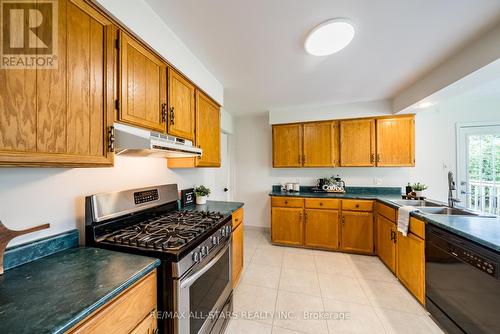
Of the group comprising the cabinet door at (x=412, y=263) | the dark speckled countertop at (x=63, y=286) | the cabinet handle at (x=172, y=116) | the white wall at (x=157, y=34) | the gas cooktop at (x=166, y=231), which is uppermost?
the white wall at (x=157, y=34)

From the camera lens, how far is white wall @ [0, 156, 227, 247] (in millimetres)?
925

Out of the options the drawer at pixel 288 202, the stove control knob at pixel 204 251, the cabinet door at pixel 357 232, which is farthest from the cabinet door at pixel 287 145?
the stove control knob at pixel 204 251

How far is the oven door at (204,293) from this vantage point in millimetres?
1025

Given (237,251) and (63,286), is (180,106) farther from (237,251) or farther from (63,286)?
(237,251)

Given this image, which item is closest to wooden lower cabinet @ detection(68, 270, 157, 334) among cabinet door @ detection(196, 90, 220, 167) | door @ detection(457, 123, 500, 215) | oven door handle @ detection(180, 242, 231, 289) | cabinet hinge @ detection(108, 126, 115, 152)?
oven door handle @ detection(180, 242, 231, 289)

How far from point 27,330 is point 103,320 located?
216 mm

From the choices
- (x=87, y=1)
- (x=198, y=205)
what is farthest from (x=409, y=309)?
(x=87, y=1)

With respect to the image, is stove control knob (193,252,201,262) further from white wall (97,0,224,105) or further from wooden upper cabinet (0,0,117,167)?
white wall (97,0,224,105)

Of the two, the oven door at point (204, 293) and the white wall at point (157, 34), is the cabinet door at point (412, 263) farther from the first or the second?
the white wall at point (157, 34)

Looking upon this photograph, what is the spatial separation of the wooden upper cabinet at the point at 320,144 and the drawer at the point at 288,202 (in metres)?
0.65

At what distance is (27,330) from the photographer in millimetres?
535

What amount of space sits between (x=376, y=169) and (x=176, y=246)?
11.3 feet

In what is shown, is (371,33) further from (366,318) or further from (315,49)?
(366,318)

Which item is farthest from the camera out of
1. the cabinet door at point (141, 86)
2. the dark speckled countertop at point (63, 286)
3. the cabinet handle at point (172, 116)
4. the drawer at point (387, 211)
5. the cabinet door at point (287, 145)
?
the cabinet door at point (287, 145)
